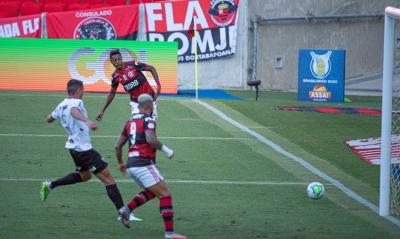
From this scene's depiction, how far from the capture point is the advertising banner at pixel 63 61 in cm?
2889

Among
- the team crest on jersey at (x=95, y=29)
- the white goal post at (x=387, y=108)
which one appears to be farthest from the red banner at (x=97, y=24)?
the white goal post at (x=387, y=108)

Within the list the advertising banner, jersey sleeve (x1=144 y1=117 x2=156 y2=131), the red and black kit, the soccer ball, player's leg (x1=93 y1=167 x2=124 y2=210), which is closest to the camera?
jersey sleeve (x1=144 y1=117 x2=156 y2=131)

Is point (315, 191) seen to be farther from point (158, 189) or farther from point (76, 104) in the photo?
point (76, 104)

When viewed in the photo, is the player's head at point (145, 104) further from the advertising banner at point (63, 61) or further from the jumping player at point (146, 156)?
the advertising banner at point (63, 61)

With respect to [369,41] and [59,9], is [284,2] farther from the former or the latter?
[59,9]

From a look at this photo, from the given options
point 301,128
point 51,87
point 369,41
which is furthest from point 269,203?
point 369,41

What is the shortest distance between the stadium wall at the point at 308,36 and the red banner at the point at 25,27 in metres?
7.41

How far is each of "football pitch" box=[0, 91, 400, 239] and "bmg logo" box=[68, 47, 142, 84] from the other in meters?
3.07

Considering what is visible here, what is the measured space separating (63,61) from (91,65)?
2.85ft

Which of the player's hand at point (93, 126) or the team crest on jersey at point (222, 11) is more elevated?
the team crest on jersey at point (222, 11)

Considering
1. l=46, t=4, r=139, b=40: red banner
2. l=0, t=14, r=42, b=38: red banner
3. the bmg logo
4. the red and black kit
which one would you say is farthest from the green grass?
l=0, t=14, r=42, b=38: red banner

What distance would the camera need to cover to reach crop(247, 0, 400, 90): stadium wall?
34375mm

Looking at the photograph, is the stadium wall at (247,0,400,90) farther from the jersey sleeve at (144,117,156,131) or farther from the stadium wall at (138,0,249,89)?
the jersey sleeve at (144,117,156,131)

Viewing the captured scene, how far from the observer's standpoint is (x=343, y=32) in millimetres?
35094
